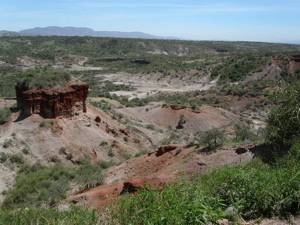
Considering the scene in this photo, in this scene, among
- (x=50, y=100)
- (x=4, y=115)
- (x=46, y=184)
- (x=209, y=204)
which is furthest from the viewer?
(x=4, y=115)

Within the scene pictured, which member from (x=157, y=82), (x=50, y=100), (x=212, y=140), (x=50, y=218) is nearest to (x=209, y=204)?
(x=50, y=218)

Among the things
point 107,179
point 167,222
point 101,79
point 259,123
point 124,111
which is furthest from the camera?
point 101,79

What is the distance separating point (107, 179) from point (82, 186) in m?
0.98

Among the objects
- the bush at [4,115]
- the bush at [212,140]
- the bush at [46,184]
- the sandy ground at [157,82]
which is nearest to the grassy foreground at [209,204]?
the bush at [46,184]

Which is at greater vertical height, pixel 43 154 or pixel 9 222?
pixel 9 222

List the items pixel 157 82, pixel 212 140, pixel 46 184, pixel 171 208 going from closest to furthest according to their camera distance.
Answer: pixel 171 208, pixel 212 140, pixel 46 184, pixel 157 82

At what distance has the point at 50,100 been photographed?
2934 centimetres

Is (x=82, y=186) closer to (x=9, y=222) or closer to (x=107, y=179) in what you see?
(x=107, y=179)

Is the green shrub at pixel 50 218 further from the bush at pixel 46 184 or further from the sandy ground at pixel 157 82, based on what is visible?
the sandy ground at pixel 157 82

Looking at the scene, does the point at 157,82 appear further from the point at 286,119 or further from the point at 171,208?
the point at 171,208

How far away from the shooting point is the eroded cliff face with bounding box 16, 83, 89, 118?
96.9ft

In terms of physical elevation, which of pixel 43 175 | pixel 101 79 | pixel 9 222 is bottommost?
pixel 101 79

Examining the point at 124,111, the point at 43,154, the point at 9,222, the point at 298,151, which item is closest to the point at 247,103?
the point at 124,111

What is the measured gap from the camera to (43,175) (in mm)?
22516
